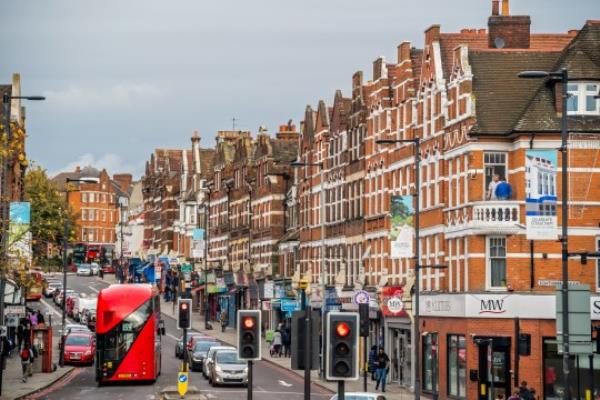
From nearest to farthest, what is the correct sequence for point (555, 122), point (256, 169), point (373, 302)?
Result: point (555, 122), point (373, 302), point (256, 169)

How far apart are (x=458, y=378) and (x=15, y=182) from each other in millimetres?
46701

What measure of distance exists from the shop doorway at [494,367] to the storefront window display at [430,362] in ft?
18.7

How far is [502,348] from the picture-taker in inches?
2231

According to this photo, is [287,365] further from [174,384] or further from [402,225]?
[402,225]

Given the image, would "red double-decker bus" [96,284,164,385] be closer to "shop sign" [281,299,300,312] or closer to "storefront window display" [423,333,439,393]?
"storefront window display" [423,333,439,393]

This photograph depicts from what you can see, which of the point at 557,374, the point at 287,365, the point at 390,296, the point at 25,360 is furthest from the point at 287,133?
the point at 557,374

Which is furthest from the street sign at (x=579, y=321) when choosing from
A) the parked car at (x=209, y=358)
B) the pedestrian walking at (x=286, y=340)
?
the pedestrian walking at (x=286, y=340)

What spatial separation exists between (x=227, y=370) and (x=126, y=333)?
5316 mm

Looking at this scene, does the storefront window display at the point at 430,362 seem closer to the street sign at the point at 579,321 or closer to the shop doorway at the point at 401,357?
the shop doorway at the point at 401,357

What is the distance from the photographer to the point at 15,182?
97938 mm

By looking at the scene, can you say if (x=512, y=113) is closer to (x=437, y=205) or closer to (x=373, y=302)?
(x=437, y=205)

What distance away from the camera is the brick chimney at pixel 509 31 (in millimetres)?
63156

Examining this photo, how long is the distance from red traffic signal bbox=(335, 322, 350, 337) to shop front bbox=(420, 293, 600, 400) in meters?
28.8

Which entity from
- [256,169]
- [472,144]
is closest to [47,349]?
[472,144]
